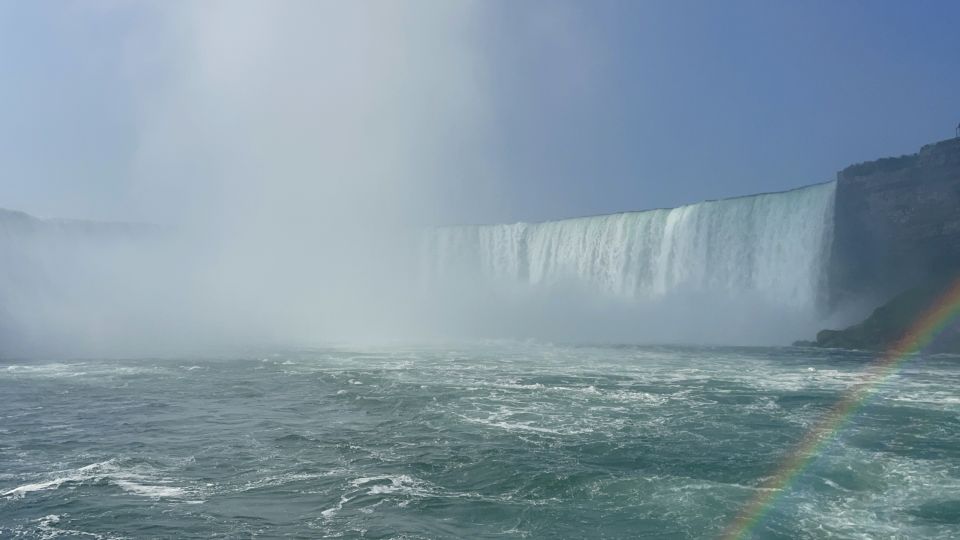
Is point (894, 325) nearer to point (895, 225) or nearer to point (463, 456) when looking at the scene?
point (895, 225)

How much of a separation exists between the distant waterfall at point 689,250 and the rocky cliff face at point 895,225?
792 mm

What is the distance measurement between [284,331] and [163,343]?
8.90 meters

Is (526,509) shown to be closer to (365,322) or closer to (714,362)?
(714,362)

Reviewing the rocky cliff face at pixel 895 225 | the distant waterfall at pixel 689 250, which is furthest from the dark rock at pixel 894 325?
the distant waterfall at pixel 689 250

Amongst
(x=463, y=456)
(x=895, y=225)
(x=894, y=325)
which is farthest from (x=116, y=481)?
(x=895, y=225)

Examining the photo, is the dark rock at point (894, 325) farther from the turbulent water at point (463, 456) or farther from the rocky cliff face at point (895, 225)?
the turbulent water at point (463, 456)

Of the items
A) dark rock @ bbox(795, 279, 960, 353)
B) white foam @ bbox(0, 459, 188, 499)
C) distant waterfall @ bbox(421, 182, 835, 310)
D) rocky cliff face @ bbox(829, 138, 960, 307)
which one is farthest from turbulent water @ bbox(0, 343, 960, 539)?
distant waterfall @ bbox(421, 182, 835, 310)

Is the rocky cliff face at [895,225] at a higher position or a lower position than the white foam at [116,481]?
higher

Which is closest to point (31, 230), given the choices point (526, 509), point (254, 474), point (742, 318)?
point (742, 318)

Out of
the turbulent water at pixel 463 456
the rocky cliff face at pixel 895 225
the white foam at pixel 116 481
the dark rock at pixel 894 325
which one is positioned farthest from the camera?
the rocky cliff face at pixel 895 225

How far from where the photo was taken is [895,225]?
1280 inches

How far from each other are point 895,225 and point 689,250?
9.30m

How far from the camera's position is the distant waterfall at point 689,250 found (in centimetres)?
3497

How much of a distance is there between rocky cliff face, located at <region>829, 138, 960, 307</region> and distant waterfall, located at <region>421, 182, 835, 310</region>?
0.79 m
